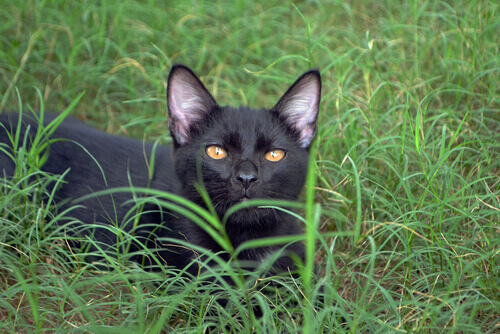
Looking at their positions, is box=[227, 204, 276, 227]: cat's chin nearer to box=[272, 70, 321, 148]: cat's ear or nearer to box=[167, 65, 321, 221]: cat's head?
box=[167, 65, 321, 221]: cat's head

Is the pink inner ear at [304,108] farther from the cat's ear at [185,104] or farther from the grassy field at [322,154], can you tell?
the cat's ear at [185,104]

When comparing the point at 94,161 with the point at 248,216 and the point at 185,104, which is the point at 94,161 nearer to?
the point at 185,104

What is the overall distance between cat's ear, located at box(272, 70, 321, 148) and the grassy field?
0.27 metres

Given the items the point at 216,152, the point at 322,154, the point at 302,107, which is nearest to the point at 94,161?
the point at 216,152

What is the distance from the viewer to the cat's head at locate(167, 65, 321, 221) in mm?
2205

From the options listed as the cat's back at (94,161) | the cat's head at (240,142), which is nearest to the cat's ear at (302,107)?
the cat's head at (240,142)

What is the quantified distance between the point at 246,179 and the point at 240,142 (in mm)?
241

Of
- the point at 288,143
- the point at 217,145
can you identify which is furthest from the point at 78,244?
the point at 288,143

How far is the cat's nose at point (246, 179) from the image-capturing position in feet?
6.97

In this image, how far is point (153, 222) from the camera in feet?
8.45

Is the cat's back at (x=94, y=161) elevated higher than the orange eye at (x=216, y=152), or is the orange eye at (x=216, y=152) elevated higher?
the orange eye at (x=216, y=152)

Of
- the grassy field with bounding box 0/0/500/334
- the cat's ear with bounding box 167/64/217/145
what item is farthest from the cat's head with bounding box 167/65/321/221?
the grassy field with bounding box 0/0/500/334

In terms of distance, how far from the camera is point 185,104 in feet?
8.15

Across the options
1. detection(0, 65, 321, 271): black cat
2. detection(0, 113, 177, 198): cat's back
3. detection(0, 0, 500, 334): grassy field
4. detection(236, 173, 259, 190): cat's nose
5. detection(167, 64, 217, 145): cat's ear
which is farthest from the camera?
detection(0, 113, 177, 198): cat's back
